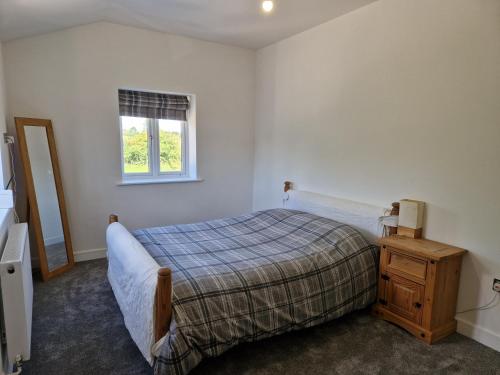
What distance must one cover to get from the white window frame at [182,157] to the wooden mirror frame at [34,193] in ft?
2.13

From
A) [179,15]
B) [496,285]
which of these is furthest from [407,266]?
[179,15]

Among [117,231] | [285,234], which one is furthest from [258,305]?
[117,231]

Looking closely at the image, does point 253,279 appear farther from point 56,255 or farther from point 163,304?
point 56,255

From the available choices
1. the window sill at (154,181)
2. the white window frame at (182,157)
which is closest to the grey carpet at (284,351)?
the window sill at (154,181)

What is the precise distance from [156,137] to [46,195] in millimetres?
1330

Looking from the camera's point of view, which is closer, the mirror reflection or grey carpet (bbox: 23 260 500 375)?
grey carpet (bbox: 23 260 500 375)

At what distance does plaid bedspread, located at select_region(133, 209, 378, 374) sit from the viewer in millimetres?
1796

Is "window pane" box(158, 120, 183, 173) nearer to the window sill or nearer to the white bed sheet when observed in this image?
the window sill

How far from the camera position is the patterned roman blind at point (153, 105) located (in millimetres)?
3621

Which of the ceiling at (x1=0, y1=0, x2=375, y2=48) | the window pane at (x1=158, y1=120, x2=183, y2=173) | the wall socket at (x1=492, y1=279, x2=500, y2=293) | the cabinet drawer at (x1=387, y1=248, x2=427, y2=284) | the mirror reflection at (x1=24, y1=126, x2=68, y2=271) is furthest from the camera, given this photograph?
the window pane at (x1=158, y1=120, x2=183, y2=173)

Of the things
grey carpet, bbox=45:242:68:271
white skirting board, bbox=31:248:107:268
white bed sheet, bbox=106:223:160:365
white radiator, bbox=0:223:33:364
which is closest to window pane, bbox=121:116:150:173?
white skirting board, bbox=31:248:107:268

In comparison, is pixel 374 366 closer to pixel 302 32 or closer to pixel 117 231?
pixel 117 231

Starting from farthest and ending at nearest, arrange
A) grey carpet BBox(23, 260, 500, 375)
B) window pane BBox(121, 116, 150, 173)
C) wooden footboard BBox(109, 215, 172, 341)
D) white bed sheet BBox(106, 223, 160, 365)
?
window pane BBox(121, 116, 150, 173) → grey carpet BBox(23, 260, 500, 375) → white bed sheet BBox(106, 223, 160, 365) → wooden footboard BBox(109, 215, 172, 341)

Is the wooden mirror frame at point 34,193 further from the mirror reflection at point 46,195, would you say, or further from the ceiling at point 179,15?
the ceiling at point 179,15
